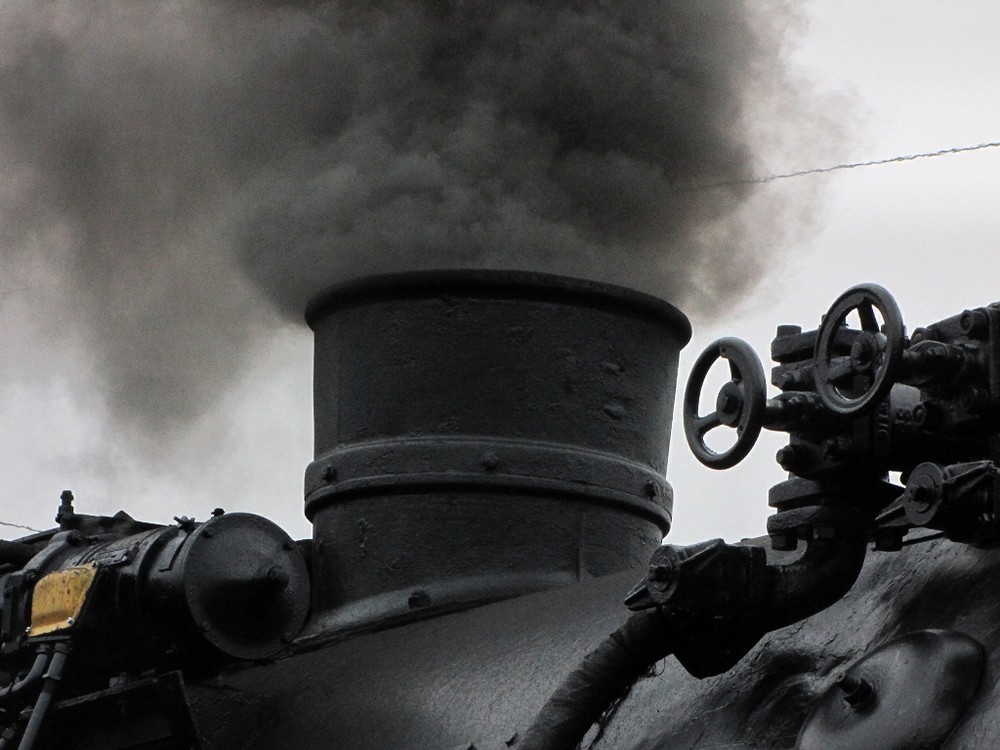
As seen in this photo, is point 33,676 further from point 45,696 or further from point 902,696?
point 902,696

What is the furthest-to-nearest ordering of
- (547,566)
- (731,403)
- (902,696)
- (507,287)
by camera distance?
(507,287) → (547,566) → (731,403) → (902,696)

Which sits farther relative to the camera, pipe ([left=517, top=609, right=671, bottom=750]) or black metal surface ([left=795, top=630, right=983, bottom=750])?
pipe ([left=517, top=609, right=671, bottom=750])

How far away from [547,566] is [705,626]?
147 centimetres

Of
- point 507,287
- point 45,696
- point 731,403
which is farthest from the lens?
point 507,287

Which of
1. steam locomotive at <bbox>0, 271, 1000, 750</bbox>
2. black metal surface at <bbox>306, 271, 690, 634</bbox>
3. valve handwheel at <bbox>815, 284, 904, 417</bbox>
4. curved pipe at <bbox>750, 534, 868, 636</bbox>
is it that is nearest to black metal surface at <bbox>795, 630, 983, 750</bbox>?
steam locomotive at <bbox>0, 271, 1000, 750</bbox>

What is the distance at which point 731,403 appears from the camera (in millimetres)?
2725

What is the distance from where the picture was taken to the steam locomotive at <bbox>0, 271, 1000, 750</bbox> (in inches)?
100

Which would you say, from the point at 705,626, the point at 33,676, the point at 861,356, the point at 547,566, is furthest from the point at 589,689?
the point at 33,676

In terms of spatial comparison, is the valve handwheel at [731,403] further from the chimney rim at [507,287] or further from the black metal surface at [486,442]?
the chimney rim at [507,287]

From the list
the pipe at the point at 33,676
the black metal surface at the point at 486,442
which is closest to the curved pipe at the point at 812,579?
the black metal surface at the point at 486,442

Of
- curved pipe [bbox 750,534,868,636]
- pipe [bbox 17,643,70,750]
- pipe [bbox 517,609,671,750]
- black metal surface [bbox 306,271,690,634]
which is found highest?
black metal surface [bbox 306,271,690,634]

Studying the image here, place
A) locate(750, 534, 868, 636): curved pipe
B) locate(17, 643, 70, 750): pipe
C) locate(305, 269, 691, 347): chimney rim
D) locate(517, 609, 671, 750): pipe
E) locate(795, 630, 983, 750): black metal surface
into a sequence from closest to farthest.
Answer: locate(795, 630, 983, 750): black metal surface
locate(750, 534, 868, 636): curved pipe
locate(517, 609, 671, 750): pipe
locate(17, 643, 70, 750): pipe
locate(305, 269, 691, 347): chimney rim

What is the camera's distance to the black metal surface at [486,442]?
14.0ft

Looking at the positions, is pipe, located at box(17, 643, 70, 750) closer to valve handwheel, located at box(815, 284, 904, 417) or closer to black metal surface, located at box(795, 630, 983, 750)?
black metal surface, located at box(795, 630, 983, 750)
